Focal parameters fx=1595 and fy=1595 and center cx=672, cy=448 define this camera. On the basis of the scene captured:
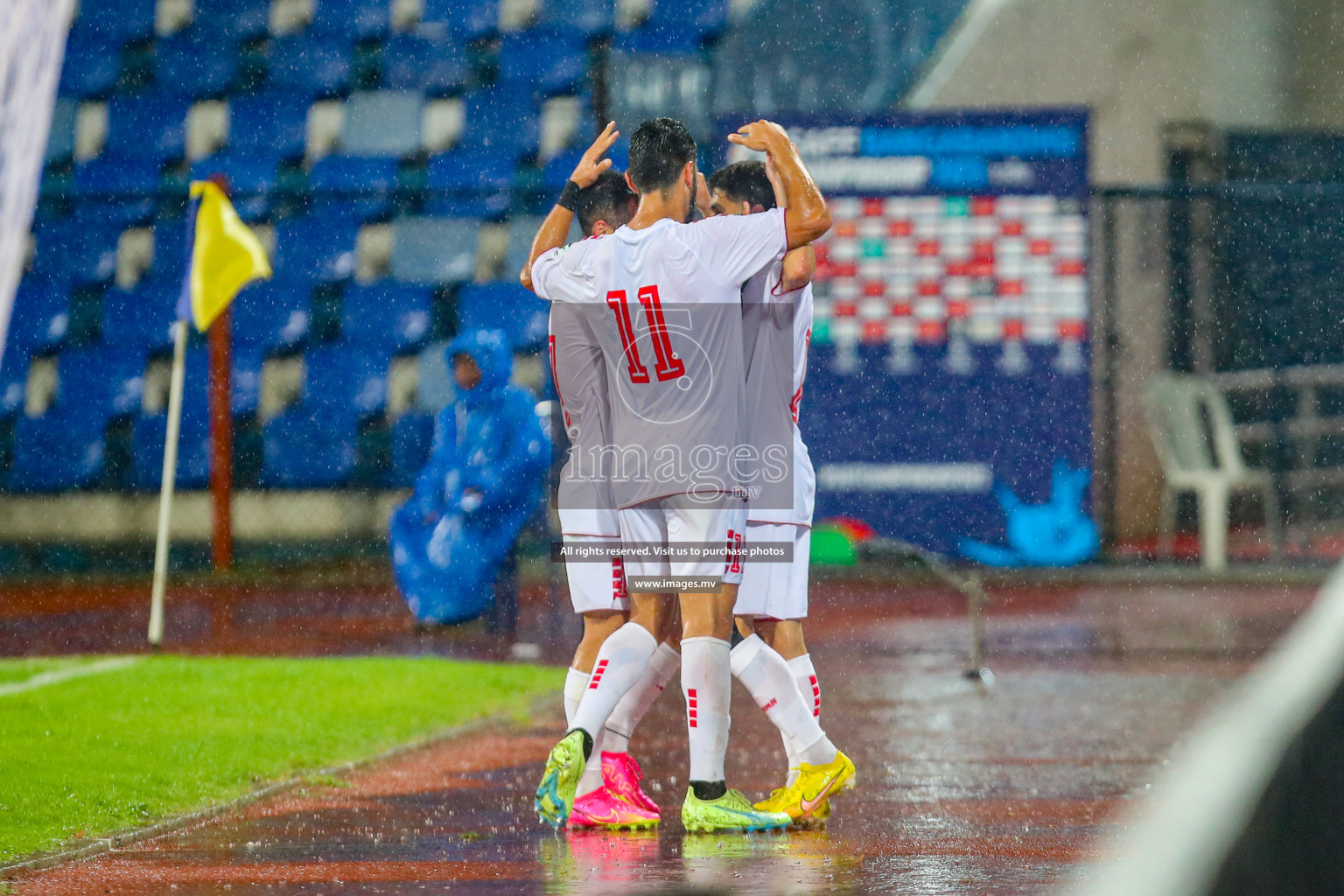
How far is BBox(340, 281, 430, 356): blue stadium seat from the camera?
55.2ft

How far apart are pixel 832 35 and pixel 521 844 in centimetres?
1559

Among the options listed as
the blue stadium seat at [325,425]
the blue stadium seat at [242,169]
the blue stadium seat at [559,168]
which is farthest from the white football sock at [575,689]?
the blue stadium seat at [242,169]

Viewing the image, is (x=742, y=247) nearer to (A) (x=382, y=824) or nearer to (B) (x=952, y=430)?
(A) (x=382, y=824)

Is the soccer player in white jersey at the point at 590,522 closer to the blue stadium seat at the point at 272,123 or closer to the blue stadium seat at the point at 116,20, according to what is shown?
the blue stadium seat at the point at 272,123

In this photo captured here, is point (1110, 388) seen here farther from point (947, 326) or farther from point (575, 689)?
point (575, 689)

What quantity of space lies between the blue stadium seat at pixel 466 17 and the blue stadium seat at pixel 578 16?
1.86 ft

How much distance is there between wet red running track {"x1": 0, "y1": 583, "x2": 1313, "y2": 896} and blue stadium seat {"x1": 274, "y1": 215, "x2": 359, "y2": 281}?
8.57 meters

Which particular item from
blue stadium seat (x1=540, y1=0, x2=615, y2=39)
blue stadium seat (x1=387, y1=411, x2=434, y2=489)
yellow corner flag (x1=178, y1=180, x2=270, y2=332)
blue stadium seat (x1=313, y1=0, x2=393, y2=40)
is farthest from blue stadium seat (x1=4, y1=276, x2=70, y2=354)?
yellow corner flag (x1=178, y1=180, x2=270, y2=332)

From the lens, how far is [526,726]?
7.52 meters

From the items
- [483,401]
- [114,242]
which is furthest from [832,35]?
[483,401]

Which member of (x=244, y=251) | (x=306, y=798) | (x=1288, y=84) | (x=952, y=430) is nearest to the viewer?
(x=306, y=798)

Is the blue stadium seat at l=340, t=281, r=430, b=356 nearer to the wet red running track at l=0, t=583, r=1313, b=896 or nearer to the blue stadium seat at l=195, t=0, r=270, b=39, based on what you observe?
the blue stadium seat at l=195, t=0, r=270, b=39

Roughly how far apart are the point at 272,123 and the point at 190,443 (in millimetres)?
3915

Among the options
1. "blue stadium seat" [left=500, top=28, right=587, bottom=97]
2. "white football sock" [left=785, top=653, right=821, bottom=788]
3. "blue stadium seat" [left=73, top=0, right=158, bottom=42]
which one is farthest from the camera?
"blue stadium seat" [left=73, top=0, right=158, bottom=42]
